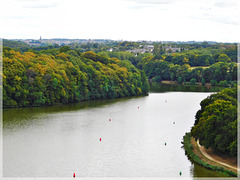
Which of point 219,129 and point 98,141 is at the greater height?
point 219,129

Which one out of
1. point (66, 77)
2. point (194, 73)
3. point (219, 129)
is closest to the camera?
point (219, 129)

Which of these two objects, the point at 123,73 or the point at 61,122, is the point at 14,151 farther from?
the point at 123,73

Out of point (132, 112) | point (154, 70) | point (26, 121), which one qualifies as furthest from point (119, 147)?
point (154, 70)

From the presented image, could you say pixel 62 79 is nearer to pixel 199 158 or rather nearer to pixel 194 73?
pixel 199 158

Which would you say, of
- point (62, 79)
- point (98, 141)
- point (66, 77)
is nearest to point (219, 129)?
point (98, 141)

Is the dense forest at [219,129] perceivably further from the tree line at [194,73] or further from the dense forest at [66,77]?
the tree line at [194,73]

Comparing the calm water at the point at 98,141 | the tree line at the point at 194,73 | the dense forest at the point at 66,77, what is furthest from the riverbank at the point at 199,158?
the tree line at the point at 194,73
